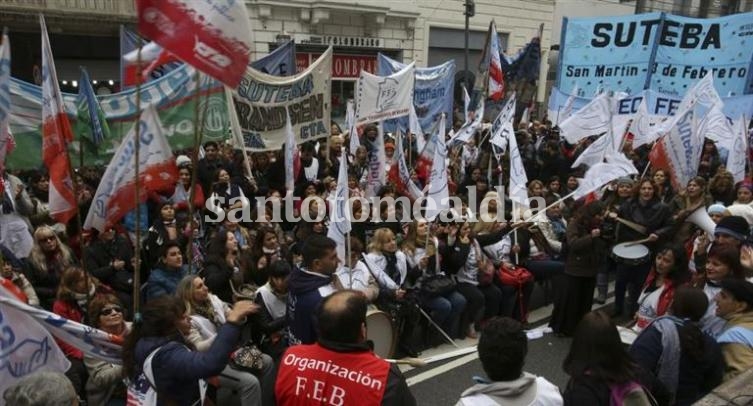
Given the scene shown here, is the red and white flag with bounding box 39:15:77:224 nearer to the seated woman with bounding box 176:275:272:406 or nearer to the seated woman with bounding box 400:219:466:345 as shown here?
the seated woman with bounding box 176:275:272:406

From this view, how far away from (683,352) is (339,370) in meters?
1.99

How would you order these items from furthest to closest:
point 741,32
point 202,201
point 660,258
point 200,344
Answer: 1. point 741,32
2. point 202,201
3. point 660,258
4. point 200,344

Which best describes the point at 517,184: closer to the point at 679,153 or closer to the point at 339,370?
the point at 679,153

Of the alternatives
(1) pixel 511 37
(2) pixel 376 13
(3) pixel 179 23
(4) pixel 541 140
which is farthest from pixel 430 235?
(1) pixel 511 37

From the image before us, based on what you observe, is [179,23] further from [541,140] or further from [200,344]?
[541,140]

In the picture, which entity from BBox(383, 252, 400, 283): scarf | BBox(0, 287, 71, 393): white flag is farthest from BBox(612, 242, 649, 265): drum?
BBox(0, 287, 71, 393): white flag

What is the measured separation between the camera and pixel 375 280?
17.3ft

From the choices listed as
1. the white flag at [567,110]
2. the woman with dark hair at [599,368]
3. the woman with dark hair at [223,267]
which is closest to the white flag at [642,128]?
the white flag at [567,110]

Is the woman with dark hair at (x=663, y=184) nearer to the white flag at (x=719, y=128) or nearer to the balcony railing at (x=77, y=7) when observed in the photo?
the white flag at (x=719, y=128)

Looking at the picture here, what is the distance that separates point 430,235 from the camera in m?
5.88

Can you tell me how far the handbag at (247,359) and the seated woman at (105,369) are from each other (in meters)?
0.76

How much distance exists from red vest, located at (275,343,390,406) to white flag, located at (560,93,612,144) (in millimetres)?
8297

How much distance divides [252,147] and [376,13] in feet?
42.2

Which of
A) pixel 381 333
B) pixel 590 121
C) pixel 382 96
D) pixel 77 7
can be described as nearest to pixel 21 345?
pixel 381 333
